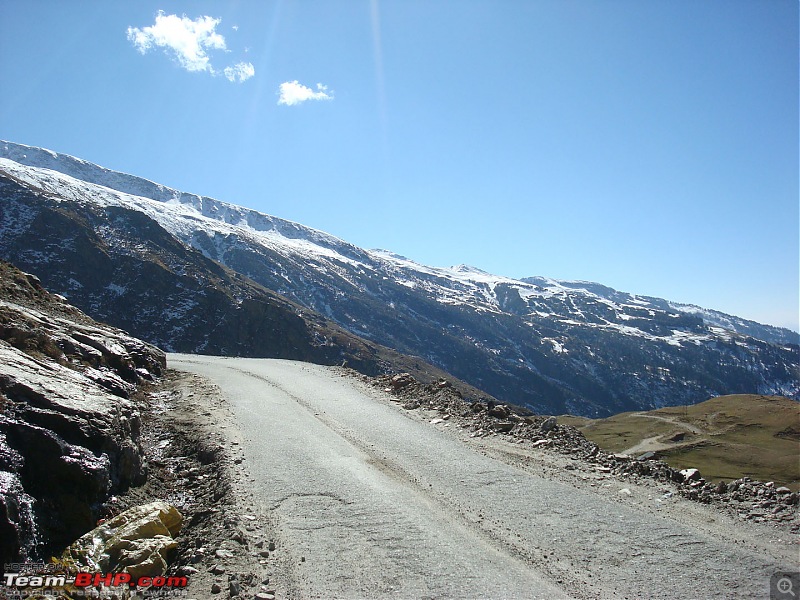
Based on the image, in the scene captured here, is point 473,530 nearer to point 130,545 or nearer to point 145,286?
point 130,545

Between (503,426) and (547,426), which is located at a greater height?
(547,426)

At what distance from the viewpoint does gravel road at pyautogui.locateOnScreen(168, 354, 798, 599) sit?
24.8ft

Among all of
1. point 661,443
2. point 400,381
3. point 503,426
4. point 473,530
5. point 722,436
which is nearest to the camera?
point 473,530

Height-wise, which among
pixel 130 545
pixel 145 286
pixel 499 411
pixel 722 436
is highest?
pixel 499 411

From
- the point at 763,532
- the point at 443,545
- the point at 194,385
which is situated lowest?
the point at 194,385

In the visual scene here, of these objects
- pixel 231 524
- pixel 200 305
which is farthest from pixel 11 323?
pixel 200 305

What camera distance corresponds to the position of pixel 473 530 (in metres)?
9.30

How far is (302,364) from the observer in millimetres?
37719

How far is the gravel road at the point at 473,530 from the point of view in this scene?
7555mm

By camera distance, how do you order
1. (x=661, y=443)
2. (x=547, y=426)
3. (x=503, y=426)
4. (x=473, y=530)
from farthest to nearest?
1. (x=661, y=443)
2. (x=503, y=426)
3. (x=547, y=426)
4. (x=473, y=530)

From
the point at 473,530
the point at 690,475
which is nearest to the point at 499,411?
the point at 690,475

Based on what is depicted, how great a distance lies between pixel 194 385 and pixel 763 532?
24.6 metres

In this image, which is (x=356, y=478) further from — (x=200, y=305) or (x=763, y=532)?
(x=200, y=305)

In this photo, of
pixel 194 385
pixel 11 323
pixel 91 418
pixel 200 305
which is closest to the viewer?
pixel 91 418
